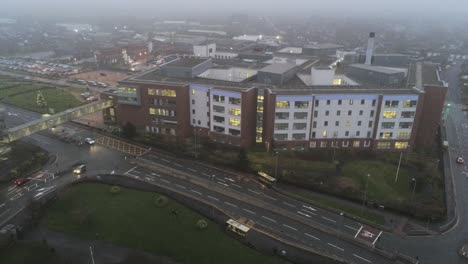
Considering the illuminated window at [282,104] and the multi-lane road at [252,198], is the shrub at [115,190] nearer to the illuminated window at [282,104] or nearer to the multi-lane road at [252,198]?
the multi-lane road at [252,198]

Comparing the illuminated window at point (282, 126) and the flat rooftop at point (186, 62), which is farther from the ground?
the flat rooftop at point (186, 62)

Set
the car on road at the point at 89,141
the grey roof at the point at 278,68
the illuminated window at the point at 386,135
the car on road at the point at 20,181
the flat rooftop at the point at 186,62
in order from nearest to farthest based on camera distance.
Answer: the car on road at the point at 20,181 → the illuminated window at the point at 386,135 → the car on road at the point at 89,141 → the grey roof at the point at 278,68 → the flat rooftop at the point at 186,62

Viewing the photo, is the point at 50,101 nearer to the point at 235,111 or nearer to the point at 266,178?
the point at 235,111

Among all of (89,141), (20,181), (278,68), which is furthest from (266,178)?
(20,181)

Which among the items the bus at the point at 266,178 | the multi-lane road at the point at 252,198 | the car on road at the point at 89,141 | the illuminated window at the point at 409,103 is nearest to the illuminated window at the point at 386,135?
the illuminated window at the point at 409,103

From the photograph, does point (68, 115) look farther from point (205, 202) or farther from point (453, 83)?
point (453, 83)

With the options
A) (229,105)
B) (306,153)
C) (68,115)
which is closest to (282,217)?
(306,153)
